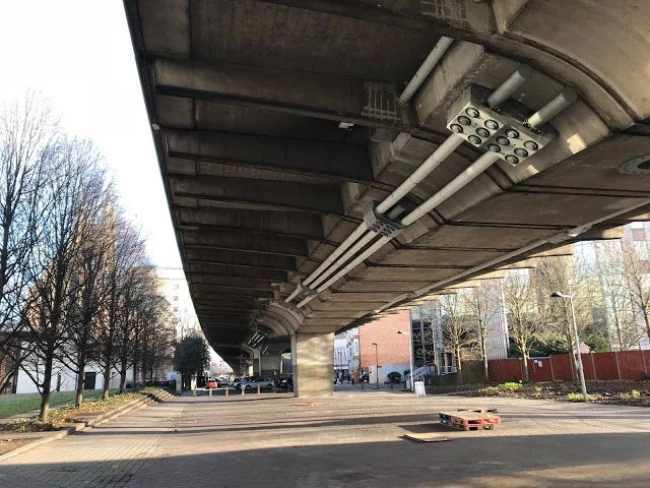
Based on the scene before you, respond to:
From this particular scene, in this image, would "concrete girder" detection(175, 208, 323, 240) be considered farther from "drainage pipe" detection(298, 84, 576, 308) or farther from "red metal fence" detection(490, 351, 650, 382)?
"red metal fence" detection(490, 351, 650, 382)

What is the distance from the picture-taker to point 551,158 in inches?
316

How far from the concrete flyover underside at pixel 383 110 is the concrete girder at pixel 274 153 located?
27mm

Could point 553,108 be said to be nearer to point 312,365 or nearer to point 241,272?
point 241,272

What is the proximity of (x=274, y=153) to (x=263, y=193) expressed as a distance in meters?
2.45

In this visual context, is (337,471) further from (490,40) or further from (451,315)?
(451,315)

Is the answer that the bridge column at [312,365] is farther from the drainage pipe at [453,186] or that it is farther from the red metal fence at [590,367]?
the drainage pipe at [453,186]

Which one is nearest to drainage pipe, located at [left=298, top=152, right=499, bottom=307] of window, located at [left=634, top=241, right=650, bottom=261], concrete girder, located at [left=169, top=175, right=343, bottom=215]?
concrete girder, located at [left=169, top=175, right=343, bottom=215]

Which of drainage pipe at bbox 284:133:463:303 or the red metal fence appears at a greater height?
drainage pipe at bbox 284:133:463:303

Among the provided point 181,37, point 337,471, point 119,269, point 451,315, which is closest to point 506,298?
point 451,315

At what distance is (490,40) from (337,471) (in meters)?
8.82

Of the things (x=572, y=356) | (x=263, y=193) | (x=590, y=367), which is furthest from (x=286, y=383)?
(x=263, y=193)

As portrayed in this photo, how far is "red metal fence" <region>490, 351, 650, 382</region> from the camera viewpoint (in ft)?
107

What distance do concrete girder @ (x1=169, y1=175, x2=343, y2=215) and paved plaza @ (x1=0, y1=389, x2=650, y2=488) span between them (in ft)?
19.5

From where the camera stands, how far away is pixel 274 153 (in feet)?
34.2
